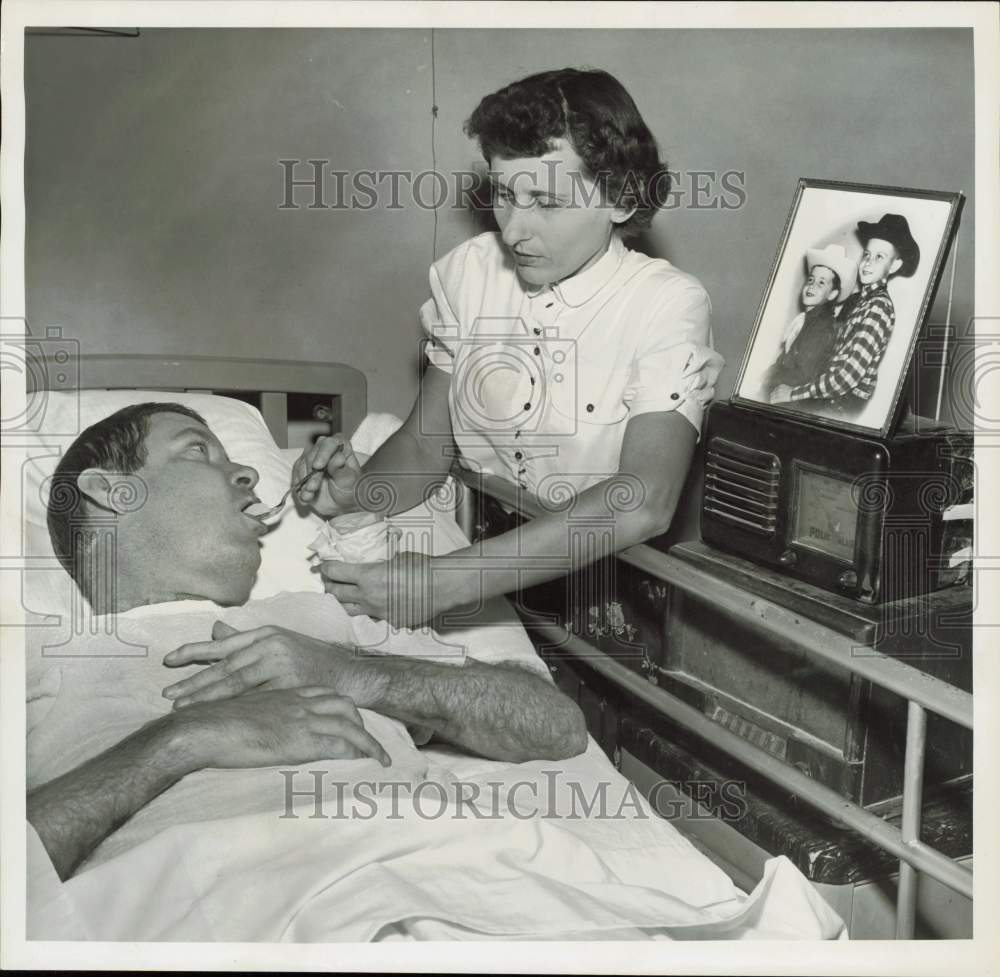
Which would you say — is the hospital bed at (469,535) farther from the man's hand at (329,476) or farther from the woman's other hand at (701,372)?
the woman's other hand at (701,372)

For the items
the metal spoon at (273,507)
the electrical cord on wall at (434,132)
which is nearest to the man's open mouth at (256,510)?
the metal spoon at (273,507)

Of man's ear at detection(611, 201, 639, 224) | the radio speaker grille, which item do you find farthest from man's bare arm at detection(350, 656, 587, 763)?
man's ear at detection(611, 201, 639, 224)

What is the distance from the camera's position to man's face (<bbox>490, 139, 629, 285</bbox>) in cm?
180

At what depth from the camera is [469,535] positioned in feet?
7.11

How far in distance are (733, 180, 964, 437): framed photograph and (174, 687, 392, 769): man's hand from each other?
785 millimetres

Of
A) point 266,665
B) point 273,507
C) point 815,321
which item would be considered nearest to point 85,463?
point 273,507

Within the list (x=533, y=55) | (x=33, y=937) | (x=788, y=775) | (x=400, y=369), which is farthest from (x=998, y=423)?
(x=33, y=937)

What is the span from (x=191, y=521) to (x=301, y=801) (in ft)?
1.60

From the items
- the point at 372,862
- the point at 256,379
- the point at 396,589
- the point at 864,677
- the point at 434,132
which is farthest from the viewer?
the point at 256,379

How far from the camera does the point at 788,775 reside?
61.7 inches

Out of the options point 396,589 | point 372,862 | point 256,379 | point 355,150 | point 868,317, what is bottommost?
point 372,862

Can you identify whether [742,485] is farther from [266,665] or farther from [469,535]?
[266,665]

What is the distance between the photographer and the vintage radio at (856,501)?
1.65m

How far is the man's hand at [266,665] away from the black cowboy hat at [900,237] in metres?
0.99
